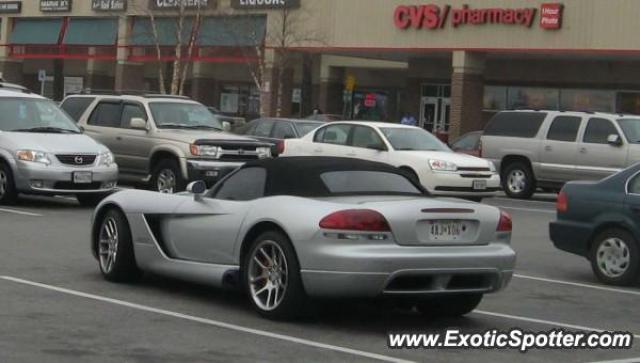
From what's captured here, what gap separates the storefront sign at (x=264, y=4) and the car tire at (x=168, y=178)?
88.1 ft

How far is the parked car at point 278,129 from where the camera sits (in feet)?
86.3

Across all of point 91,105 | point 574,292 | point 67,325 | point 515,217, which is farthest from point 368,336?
point 91,105

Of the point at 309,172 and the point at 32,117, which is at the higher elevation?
the point at 32,117

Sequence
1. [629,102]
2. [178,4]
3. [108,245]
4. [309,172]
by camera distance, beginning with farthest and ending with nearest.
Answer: [178,4], [629,102], [108,245], [309,172]

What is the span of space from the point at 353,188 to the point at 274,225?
2.84ft

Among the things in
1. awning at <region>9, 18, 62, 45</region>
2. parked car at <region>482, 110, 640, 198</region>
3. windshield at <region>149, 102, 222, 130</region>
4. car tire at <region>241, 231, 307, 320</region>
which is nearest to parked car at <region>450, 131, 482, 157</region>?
parked car at <region>482, 110, 640, 198</region>

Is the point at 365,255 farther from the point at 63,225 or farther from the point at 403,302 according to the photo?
the point at 63,225

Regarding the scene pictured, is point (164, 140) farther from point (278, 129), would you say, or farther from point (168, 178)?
point (278, 129)

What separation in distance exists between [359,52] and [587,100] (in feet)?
29.9

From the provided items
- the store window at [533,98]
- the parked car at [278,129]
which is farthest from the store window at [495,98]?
the parked car at [278,129]

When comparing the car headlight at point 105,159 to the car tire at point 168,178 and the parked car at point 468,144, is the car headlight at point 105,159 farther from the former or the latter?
the parked car at point 468,144

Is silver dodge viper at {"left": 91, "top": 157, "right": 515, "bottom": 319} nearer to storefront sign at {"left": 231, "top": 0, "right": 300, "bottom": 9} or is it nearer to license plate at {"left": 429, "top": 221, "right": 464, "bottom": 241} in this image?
license plate at {"left": 429, "top": 221, "right": 464, "bottom": 241}

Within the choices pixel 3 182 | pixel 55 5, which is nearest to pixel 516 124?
pixel 3 182

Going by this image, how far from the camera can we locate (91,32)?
2144 inches
